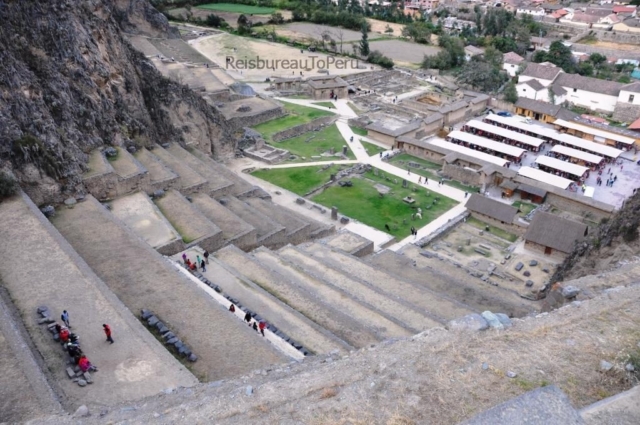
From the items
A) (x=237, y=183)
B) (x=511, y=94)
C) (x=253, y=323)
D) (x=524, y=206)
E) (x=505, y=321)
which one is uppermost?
(x=505, y=321)

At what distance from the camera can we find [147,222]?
24172 millimetres

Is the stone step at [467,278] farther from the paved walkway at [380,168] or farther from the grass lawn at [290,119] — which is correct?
the grass lawn at [290,119]

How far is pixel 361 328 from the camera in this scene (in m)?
18.3

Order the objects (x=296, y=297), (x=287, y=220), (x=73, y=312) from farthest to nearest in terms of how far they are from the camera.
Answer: (x=287, y=220) → (x=296, y=297) → (x=73, y=312)

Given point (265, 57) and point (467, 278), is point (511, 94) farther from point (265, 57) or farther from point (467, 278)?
point (265, 57)

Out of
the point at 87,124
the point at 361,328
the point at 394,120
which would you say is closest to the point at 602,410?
the point at 361,328

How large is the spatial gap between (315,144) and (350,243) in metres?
18.7

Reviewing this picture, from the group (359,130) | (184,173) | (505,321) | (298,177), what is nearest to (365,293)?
(505,321)

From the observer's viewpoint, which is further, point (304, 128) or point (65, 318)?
point (304, 128)

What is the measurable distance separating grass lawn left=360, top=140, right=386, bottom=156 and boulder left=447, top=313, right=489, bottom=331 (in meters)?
32.0

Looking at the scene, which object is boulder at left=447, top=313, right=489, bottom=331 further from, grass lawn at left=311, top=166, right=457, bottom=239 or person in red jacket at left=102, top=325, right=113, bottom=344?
grass lawn at left=311, top=166, right=457, bottom=239

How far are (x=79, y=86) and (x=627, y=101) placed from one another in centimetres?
5098

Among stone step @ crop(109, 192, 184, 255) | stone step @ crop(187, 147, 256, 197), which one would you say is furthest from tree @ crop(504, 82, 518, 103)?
stone step @ crop(109, 192, 184, 255)

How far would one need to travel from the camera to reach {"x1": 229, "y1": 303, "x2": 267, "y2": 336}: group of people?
1717 cm
